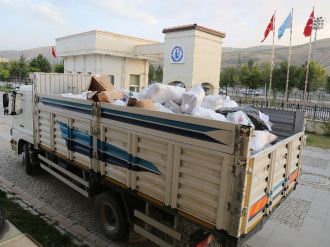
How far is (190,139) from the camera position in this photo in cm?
343

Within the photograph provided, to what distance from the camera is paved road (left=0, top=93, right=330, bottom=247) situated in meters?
5.32

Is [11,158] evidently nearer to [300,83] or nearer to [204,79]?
[204,79]

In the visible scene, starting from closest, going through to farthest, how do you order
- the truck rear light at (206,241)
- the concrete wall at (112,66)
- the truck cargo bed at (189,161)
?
the truck cargo bed at (189,161), the truck rear light at (206,241), the concrete wall at (112,66)

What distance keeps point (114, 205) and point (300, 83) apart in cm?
3613

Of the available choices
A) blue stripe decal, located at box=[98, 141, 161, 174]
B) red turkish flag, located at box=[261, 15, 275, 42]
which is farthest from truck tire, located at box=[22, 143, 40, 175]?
red turkish flag, located at box=[261, 15, 275, 42]

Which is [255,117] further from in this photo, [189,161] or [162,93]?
[189,161]

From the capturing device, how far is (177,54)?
17.8m

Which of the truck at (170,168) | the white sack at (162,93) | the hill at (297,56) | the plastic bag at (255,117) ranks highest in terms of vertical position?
the hill at (297,56)

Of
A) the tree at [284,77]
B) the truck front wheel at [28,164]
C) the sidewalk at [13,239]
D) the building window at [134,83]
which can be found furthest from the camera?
the tree at [284,77]

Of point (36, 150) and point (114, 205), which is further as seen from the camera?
point (36, 150)

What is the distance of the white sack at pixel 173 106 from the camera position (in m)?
4.68

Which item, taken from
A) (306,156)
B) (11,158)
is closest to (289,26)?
(306,156)

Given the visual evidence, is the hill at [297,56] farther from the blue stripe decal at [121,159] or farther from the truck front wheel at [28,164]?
the blue stripe decal at [121,159]

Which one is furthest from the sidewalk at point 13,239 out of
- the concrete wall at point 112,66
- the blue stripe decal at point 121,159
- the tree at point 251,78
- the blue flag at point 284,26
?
the tree at point 251,78
